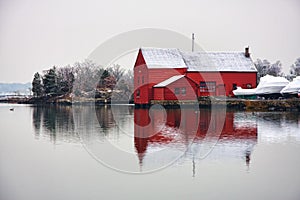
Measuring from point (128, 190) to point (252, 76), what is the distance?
33.2 m

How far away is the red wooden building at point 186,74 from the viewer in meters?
35.2

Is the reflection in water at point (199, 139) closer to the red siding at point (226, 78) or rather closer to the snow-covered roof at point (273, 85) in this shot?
the snow-covered roof at point (273, 85)

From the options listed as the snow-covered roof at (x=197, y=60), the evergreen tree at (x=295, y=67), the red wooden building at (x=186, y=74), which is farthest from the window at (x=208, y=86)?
the evergreen tree at (x=295, y=67)

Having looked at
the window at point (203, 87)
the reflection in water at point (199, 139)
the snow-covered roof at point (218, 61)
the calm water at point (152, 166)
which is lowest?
the calm water at point (152, 166)

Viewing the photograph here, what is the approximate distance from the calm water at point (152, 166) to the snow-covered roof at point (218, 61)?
24.2 metres

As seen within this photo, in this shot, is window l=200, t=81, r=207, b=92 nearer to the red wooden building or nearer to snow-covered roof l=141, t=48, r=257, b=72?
the red wooden building

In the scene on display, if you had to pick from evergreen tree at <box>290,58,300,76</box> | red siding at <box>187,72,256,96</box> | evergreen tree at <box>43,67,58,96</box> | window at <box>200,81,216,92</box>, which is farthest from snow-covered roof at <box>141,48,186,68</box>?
evergreen tree at <box>290,58,300,76</box>

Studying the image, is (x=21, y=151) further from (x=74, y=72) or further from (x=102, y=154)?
(x=74, y=72)

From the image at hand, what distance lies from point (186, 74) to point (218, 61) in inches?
154

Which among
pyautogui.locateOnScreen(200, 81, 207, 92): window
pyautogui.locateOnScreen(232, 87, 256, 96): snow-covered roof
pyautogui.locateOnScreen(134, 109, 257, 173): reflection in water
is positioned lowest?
pyautogui.locateOnScreen(134, 109, 257, 173): reflection in water

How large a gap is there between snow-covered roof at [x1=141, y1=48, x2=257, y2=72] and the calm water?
77.1ft

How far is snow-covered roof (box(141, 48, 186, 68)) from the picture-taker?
37.3 meters

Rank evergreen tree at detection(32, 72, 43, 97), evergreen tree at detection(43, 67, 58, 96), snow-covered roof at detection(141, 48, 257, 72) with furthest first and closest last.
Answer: evergreen tree at detection(32, 72, 43, 97), evergreen tree at detection(43, 67, 58, 96), snow-covered roof at detection(141, 48, 257, 72)

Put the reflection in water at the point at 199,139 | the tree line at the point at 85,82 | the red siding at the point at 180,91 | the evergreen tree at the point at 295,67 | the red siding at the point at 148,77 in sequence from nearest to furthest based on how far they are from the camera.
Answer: the reflection in water at the point at 199,139
the red siding at the point at 180,91
the red siding at the point at 148,77
the tree line at the point at 85,82
the evergreen tree at the point at 295,67
